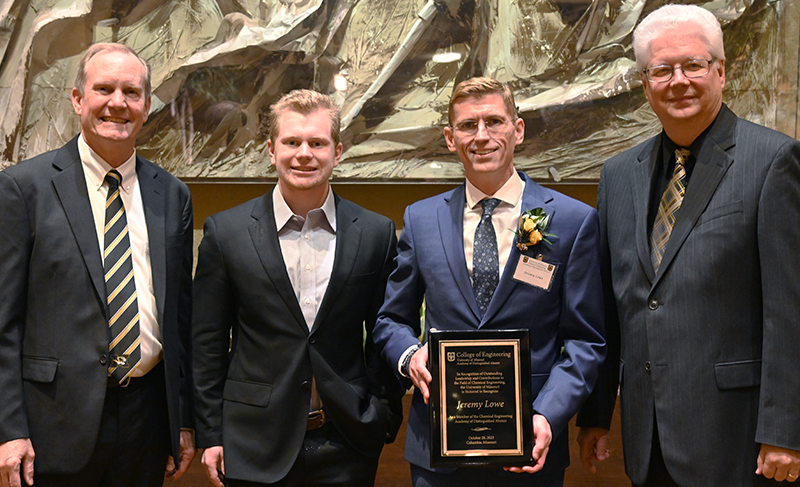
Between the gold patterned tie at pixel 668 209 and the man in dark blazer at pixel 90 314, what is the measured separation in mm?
1498

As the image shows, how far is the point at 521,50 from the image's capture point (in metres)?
3.24

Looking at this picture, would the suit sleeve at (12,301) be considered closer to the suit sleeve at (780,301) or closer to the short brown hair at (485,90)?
the short brown hair at (485,90)

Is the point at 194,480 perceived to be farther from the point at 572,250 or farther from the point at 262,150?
the point at 572,250

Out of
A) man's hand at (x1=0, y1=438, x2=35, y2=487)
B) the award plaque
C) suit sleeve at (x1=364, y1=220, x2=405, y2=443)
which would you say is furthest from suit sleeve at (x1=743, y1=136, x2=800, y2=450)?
man's hand at (x1=0, y1=438, x2=35, y2=487)

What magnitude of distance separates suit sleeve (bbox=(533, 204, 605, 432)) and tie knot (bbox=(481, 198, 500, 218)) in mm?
266

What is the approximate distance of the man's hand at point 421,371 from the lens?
5.46 ft

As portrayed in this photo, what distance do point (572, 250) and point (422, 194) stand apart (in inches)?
65.6

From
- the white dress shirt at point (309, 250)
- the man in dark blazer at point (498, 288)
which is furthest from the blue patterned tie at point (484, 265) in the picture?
the white dress shirt at point (309, 250)

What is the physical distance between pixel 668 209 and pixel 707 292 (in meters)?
0.27

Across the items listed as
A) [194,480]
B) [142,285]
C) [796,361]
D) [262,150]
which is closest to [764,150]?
[796,361]

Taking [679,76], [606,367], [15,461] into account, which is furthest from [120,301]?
[679,76]

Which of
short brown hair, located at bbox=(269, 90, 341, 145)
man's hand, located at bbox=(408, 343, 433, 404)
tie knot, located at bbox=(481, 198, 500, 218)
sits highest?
short brown hair, located at bbox=(269, 90, 341, 145)

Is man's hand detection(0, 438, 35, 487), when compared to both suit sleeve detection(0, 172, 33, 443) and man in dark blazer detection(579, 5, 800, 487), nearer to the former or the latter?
suit sleeve detection(0, 172, 33, 443)

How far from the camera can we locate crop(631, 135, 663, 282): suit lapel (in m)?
1.76
